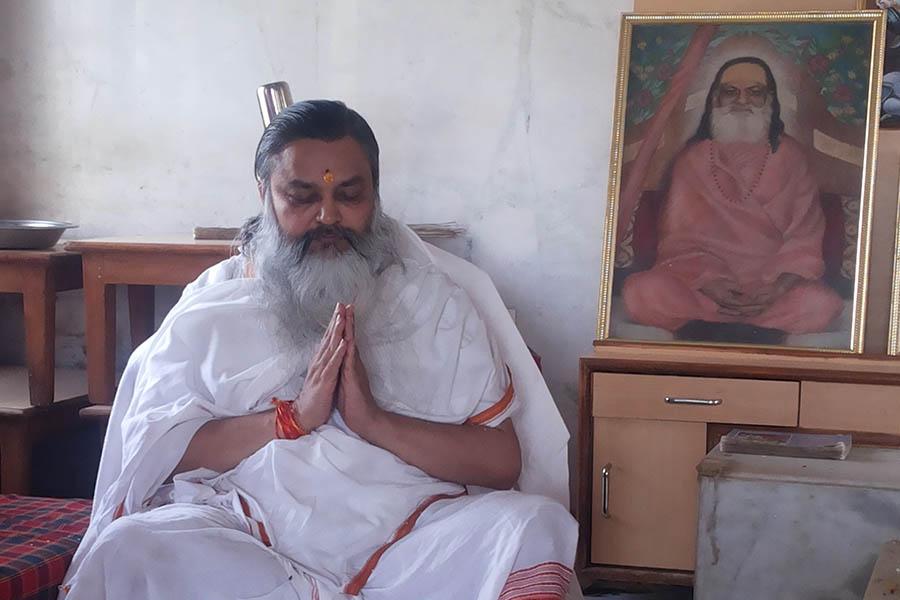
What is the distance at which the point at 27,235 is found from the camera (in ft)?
12.7

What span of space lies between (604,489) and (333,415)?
3.50 feet

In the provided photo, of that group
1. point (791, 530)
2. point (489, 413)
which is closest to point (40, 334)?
point (489, 413)

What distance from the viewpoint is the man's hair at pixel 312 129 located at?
2.84 meters

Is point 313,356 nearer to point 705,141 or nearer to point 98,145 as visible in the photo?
point 705,141

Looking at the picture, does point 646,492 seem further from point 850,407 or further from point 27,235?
point 27,235

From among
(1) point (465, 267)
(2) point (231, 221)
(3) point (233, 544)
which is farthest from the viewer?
(2) point (231, 221)

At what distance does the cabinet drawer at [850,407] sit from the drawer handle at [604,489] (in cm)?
56

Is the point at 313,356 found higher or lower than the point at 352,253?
lower

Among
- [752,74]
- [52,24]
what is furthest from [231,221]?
[752,74]

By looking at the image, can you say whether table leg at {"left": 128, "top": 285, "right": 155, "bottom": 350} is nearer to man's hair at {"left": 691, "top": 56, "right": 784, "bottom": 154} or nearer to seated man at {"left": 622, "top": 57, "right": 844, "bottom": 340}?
seated man at {"left": 622, "top": 57, "right": 844, "bottom": 340}

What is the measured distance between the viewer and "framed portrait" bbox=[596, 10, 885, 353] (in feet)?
11.6

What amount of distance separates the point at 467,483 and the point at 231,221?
1.91 m

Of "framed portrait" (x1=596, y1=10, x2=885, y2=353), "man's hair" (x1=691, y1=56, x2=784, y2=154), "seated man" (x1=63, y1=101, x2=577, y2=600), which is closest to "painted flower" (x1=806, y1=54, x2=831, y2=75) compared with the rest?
"framed portrait" (x1=596, y1=10, x2=885, y2=353)

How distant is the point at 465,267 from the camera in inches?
119
